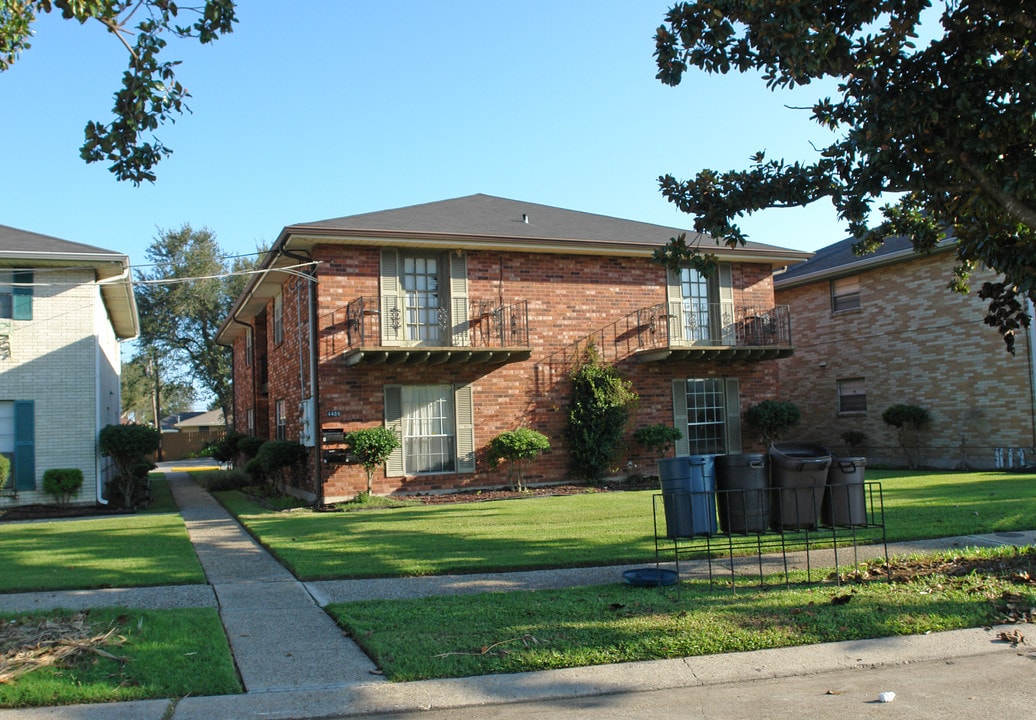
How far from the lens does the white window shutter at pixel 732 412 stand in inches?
793

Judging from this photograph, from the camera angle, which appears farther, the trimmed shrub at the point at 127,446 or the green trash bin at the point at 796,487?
the trimmed shrub at the point at 127,446

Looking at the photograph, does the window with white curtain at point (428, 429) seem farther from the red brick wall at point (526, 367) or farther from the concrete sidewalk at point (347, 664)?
the concrete sidewalk at point (347, 664)

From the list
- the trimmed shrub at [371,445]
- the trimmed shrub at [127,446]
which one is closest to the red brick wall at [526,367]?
the trimmed shrub at [371,445]

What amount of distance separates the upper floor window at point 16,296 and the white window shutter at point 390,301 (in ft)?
22.3

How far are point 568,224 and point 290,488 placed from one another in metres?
9.14

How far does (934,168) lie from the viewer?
315 inches

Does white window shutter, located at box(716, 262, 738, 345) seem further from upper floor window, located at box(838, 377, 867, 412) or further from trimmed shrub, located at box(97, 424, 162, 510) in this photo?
trimmed shrub, located at box(97, 424, 162, 510)

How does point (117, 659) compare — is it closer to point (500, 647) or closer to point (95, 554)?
point (500, 647)

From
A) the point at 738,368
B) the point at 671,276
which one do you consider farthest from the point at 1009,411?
the point at 671,276

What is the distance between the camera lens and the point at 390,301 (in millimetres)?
17125

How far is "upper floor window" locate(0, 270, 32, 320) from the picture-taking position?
16.3 metres

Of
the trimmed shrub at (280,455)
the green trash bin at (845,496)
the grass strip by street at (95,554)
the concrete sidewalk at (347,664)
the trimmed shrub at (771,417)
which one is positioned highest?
the trimmed shrub at (771,417)

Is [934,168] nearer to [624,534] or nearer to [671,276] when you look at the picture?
[624,534]

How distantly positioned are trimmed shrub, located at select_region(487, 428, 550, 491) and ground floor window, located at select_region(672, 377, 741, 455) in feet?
12.2
